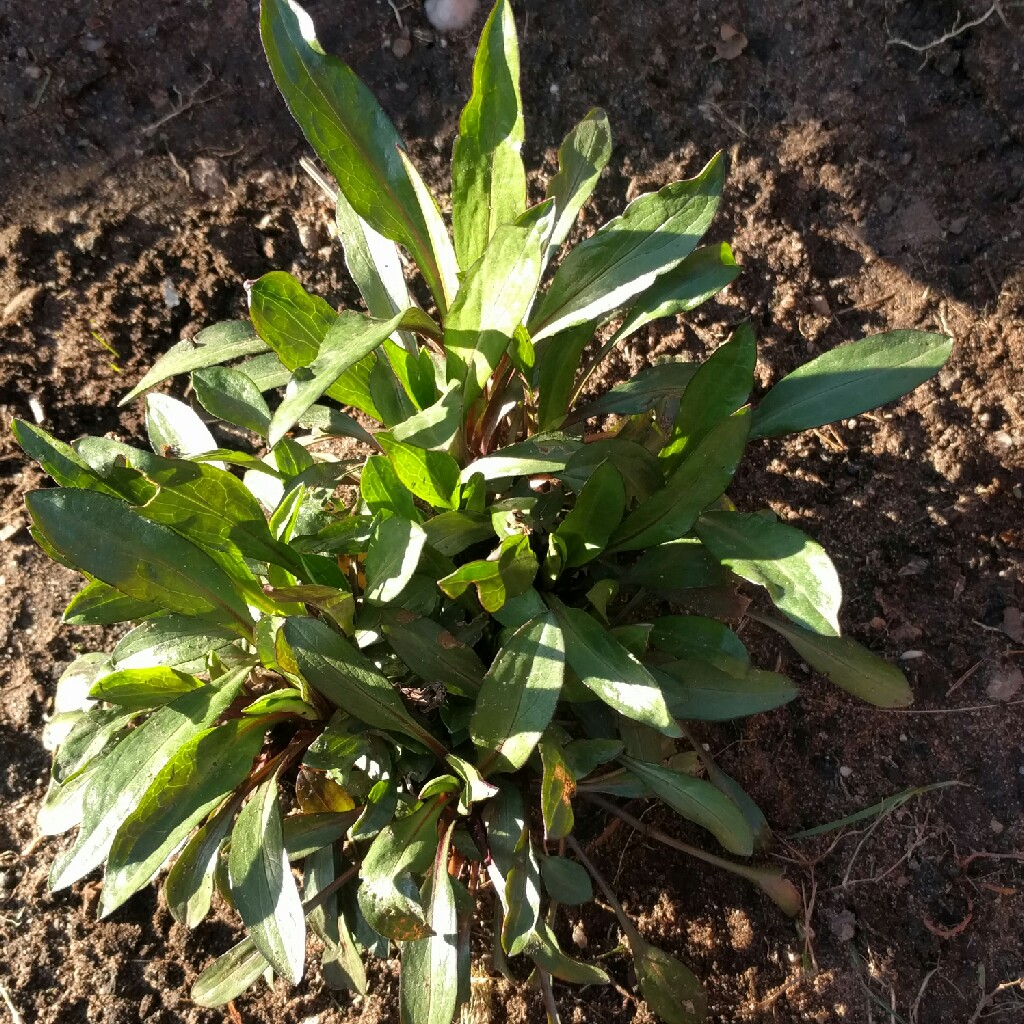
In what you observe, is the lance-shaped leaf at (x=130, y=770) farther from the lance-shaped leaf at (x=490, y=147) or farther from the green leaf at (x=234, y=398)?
the lance-shaped leaf at (x=490, y=147)

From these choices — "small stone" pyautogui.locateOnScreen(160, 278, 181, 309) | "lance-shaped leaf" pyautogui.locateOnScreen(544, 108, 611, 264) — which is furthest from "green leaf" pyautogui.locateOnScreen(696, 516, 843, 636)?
"small stone" pyautogui.locateOnScreen(160, 278, 181, 309)

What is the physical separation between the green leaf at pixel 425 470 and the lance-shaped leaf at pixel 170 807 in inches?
17.3

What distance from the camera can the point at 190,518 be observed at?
132 centimetres

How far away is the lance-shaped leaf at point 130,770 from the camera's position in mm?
1277

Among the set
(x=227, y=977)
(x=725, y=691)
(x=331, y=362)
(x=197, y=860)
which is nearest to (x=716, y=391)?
(x=725, y=691)

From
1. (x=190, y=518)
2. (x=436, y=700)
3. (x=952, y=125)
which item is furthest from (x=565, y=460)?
(x=952, y=125)

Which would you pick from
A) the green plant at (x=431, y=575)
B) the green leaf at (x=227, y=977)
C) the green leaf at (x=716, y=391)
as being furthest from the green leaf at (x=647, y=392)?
the green leaf at (x=227, y=977)

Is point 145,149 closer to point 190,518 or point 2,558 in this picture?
point 2,558

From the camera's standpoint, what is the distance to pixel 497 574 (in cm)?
124

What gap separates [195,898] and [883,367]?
55.1 inches

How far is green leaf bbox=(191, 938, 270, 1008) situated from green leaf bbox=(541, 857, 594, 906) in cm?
53

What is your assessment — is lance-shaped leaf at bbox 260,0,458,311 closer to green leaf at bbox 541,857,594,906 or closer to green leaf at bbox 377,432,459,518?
green leaf at bbox 377,432,459,518

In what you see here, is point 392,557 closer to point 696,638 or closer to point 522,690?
point 522,690

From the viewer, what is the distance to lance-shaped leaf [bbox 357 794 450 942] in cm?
123
